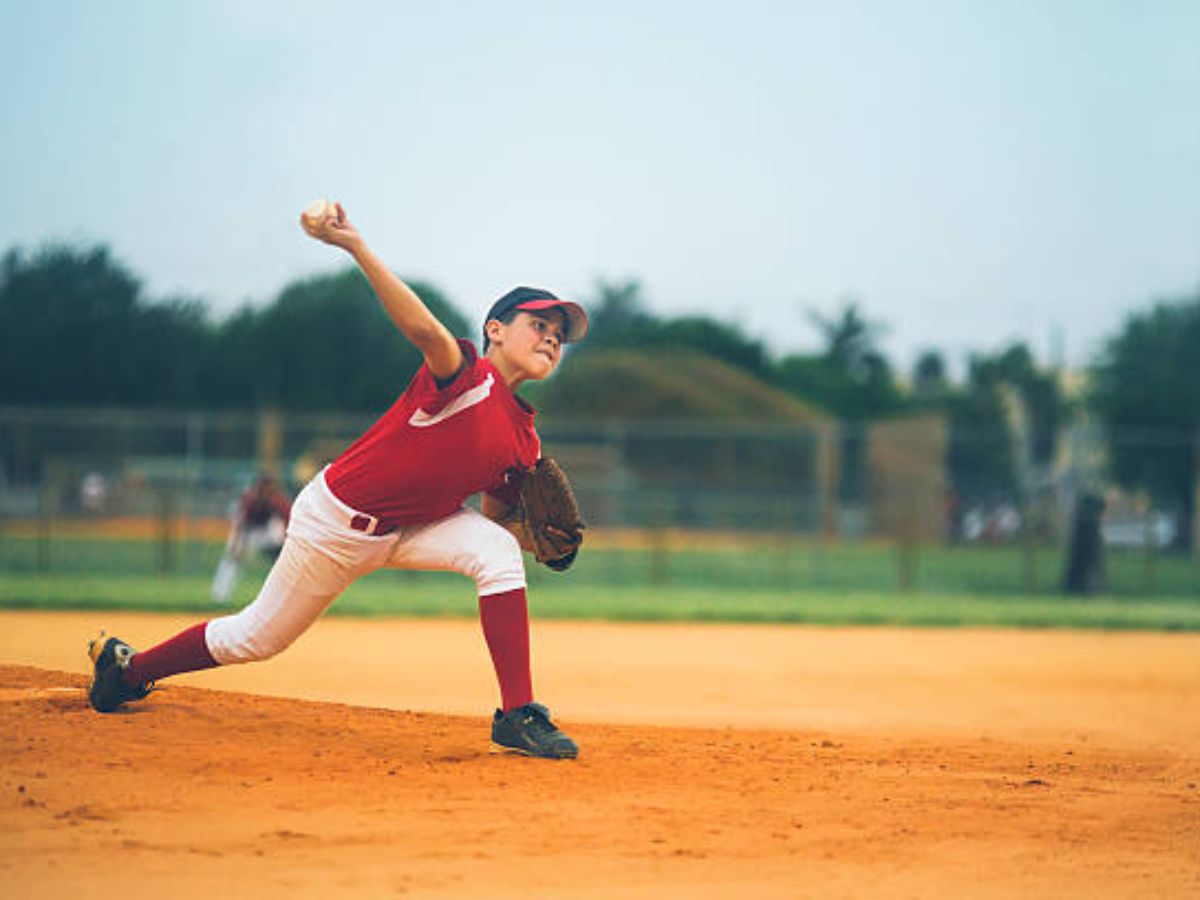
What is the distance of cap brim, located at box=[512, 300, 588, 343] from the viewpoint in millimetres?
5176

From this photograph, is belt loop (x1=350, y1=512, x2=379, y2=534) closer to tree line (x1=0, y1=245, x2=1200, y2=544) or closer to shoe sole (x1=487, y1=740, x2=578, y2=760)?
shoe sole (x1=487, y1=740, x2=578, y2=760)

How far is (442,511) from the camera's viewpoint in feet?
17.0

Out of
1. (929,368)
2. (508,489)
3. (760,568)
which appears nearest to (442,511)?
(508,489)

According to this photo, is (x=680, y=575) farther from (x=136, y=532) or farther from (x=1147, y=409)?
(x=1147, y=409)

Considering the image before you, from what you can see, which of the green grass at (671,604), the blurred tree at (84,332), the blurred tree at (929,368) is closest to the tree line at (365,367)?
the blurred tree at (84,332)

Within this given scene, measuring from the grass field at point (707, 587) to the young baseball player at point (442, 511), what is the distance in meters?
8.90

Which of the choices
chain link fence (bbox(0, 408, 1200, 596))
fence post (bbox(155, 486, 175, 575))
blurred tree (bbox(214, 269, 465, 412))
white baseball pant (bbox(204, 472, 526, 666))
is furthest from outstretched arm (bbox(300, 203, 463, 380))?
blurred tree (bbox(214, 269, 465, 412))

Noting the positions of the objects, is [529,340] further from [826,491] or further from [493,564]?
[826,491]

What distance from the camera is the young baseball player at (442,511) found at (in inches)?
193

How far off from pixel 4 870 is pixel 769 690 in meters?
6.26

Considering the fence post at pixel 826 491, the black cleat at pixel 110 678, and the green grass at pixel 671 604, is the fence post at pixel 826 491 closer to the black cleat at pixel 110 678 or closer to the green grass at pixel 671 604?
the green grass at pixel 671 604

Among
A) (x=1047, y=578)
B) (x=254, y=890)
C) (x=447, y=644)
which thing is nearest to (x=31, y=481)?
(x=447, y=644)

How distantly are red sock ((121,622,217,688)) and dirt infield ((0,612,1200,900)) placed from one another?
174 mm

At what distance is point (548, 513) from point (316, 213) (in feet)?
5.11
